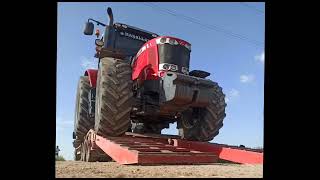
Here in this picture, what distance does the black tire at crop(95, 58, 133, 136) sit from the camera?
23.1 feet

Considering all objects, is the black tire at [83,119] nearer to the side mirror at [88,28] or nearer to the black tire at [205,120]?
the side mirror at [88,28]

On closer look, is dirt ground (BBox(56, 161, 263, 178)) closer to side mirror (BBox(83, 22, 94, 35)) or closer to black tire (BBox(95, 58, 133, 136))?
black tire (BBox(95, 58, 133, 136))

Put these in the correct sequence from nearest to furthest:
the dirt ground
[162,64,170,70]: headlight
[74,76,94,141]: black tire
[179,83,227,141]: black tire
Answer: the dirt ground → [162,64,170,70]: headlight → [179,83,227,141]: black tire → [74,76,94,141]: black tire

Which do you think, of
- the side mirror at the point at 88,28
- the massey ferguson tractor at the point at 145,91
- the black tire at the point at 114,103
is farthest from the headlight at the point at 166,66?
the side mirror at the point at 88,28

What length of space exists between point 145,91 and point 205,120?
62.8 inches

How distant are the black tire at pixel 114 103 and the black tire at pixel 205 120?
7.24 feet

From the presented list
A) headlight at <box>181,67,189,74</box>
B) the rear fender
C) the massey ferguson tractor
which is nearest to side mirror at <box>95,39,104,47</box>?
the massey ferguson tractor

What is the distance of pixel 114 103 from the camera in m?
7.07

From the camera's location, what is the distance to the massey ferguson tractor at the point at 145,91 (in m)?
7.16
